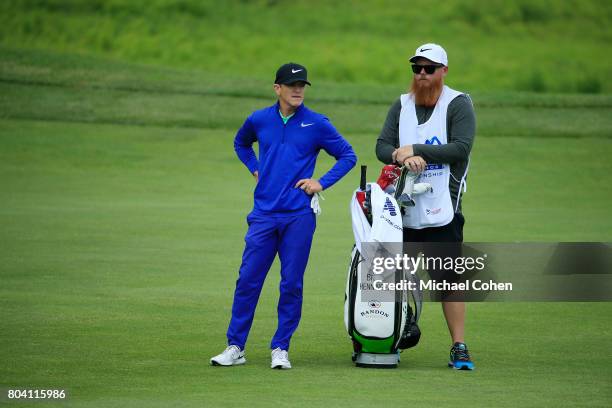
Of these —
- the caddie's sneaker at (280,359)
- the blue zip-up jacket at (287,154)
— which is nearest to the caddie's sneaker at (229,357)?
the caddie's sneaker at (280,359)

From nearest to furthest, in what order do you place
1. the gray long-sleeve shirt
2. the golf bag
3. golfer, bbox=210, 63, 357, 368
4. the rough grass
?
the golf bag → the gray long-sleeve shirt → golfer, bbox=210, 63, 357, 368 → the rough grass

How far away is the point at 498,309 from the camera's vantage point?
10.6 m

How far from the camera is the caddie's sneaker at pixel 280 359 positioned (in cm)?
791

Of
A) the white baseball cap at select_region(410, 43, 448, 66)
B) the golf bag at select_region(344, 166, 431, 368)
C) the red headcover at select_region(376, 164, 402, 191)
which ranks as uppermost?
the white baseball cap at select_region(410, 43, 448, 66)

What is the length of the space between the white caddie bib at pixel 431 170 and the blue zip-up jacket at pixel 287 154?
0.47 meters

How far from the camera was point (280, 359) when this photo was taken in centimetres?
794

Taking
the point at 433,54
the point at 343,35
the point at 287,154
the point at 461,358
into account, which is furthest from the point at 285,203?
the point at 343,35

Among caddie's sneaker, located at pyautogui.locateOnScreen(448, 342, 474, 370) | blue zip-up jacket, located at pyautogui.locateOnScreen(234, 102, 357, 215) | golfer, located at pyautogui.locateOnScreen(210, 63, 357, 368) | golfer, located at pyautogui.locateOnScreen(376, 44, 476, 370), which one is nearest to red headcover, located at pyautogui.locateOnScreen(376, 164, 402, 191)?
golfer, located at pyautogui.locateOnScreen(376, 44, 476, 370)

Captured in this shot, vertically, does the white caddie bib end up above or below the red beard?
below

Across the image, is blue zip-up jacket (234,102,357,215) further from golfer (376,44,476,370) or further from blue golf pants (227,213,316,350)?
golfer (376,44,476,370)

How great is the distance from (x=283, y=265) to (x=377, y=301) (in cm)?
67

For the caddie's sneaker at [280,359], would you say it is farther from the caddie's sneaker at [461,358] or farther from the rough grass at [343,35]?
the rough grass at [343,35]

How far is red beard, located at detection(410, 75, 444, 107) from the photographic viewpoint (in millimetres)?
8109

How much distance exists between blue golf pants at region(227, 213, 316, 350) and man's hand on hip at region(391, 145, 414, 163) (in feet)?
2.20
